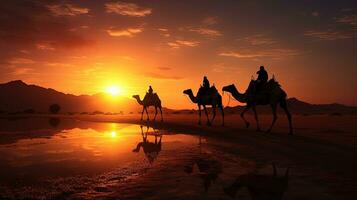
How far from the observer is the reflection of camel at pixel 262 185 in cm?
549

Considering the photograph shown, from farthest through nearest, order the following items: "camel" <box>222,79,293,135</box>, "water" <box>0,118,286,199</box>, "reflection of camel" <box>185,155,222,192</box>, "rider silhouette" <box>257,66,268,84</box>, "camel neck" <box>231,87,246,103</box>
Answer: "camel neck" <box>231,87,246,103</box> → "rider silhouette" <box>257,66,268,84</box> → "camel" <box>222,79,293,135</box> → "reflection of camel" <box>185,155,222,192</box> → "water" <box>0,118,286,199</box>

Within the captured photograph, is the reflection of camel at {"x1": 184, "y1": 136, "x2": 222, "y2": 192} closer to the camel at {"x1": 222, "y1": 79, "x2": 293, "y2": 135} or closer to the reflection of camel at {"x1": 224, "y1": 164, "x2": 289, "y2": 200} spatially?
the reflection of camel at {"x1": 224, "y1": 164, "x2": 289, "y2": 200}

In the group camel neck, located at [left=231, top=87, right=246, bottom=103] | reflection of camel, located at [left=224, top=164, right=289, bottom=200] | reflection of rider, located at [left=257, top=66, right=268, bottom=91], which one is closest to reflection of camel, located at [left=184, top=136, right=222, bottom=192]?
reflection of camel, located at [left=224, top=164, right=289, bottom=200]

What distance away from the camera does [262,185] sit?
6.15m

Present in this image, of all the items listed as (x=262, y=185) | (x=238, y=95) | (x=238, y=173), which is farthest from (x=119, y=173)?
(x=238, y=95)

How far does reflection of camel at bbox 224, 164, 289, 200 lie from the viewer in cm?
549

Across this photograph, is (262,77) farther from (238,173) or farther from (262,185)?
(262,185)

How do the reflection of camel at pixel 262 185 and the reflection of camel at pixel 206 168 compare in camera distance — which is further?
the reflection of camel at pixel 206 168

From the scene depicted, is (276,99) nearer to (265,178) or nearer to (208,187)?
(265,178)

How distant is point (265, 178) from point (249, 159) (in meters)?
2.32

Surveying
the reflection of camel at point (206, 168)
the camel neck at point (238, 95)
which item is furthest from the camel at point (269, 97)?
the reflection of camel at point (206, 168)

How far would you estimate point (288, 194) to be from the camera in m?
5.55

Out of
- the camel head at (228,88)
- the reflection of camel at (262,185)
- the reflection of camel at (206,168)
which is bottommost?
the reflection of camel at (262,185)

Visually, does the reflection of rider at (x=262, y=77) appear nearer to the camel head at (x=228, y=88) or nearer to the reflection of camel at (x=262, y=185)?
the camel head at (x=228, y=88)
